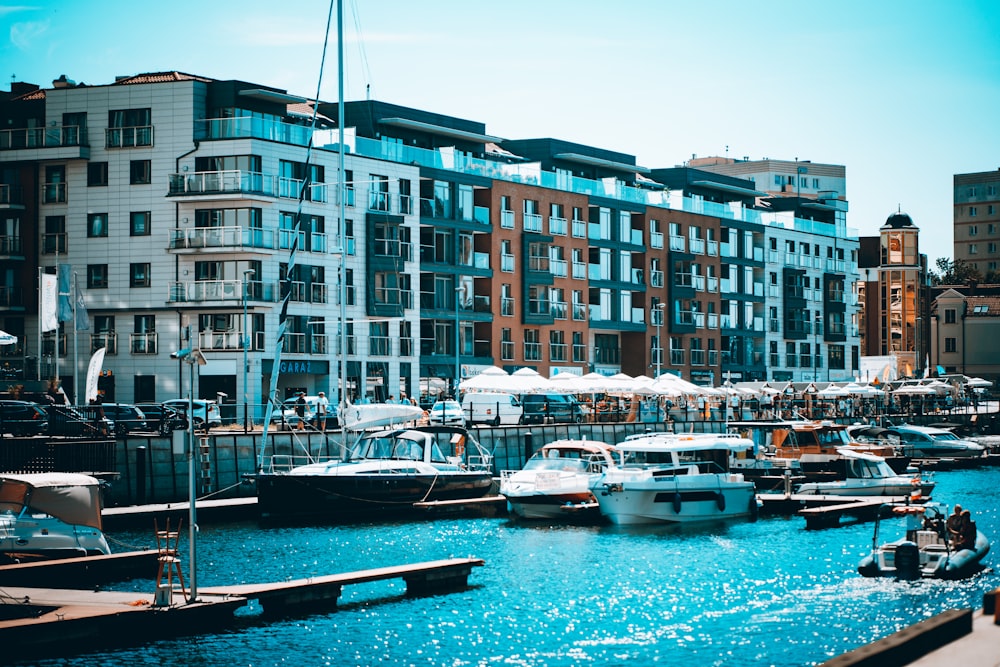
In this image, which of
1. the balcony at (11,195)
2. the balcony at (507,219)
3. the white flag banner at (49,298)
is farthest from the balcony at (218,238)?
the balcony at (507,219)

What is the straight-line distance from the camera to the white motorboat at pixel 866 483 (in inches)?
2127

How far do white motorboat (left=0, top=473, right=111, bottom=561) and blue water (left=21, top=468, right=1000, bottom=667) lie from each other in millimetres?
2533

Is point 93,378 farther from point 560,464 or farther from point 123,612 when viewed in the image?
point 123,612

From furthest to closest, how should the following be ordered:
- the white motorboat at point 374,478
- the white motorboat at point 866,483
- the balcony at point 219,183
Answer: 1. the balcony at point 219,183
2. the white motorboat at point 866,483
3. the white motorboat at point 374,478

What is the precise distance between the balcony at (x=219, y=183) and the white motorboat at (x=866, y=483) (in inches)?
1390

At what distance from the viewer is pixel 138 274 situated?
77.3 meters

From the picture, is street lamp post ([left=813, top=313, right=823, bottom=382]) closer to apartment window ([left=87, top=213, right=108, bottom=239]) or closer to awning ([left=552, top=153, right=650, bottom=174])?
awning ([left=552, top=153, right=650, bottom=174])

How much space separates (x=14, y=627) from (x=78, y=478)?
9659 millimetres

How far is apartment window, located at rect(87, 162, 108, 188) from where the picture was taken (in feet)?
257

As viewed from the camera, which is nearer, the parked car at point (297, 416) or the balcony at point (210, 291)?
the parked car at point (297, 416)

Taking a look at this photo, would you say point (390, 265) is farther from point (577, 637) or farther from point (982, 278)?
point (982, 278)

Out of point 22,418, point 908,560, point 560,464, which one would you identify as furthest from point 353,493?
point 908,560

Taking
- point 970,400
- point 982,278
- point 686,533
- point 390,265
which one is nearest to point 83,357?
point 390,265

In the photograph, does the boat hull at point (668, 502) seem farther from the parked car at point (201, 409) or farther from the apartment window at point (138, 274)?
the apartment window at point (138, 274)
